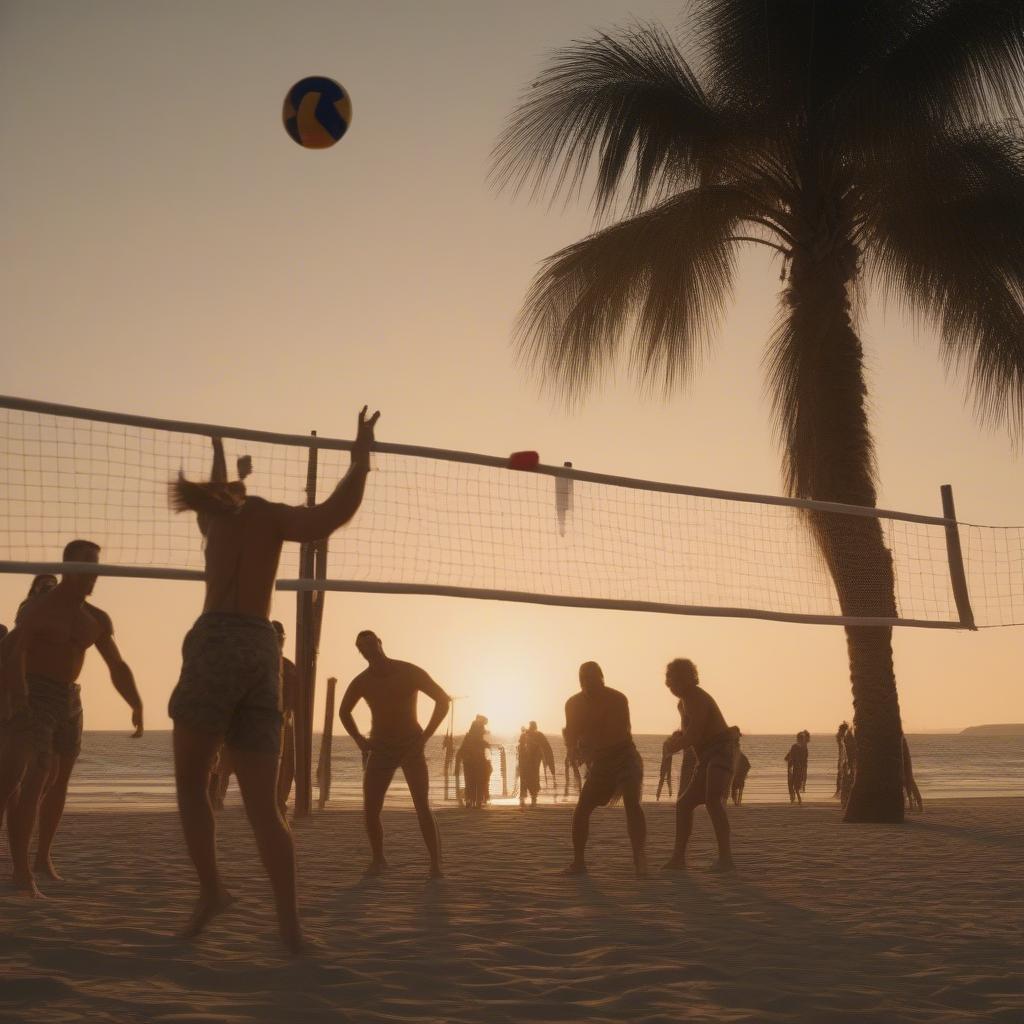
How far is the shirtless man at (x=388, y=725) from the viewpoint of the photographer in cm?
746

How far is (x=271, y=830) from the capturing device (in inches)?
173

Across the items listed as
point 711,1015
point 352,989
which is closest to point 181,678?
point 352,989

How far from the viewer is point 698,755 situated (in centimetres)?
798

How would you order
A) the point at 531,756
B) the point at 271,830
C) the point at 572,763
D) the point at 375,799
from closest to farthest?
the point at 271,830, the point at 375,799, the point at 572,763, the point at 531,756

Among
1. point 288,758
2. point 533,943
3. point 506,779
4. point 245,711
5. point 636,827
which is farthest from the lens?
point 506,779

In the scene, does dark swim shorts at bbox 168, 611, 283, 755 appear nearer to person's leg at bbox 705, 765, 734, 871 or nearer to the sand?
the sand

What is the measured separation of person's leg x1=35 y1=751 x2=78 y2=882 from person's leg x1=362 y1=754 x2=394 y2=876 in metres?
1.69

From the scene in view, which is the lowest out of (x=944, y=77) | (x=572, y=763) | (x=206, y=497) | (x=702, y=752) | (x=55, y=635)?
(x=702, y=752)

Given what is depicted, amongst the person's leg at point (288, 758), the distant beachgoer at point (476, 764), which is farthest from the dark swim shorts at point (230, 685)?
the distant beachgoer at point (476, 764)

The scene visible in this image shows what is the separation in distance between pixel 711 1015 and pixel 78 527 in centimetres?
476

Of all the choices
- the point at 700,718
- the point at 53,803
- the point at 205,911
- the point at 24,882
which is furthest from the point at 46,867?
the point at 700,718

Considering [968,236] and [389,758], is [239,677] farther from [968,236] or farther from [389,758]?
[968,236]

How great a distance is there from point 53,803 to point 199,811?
8.10 ft

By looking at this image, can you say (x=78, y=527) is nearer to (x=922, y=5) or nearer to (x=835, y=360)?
(x=835, y=360)
